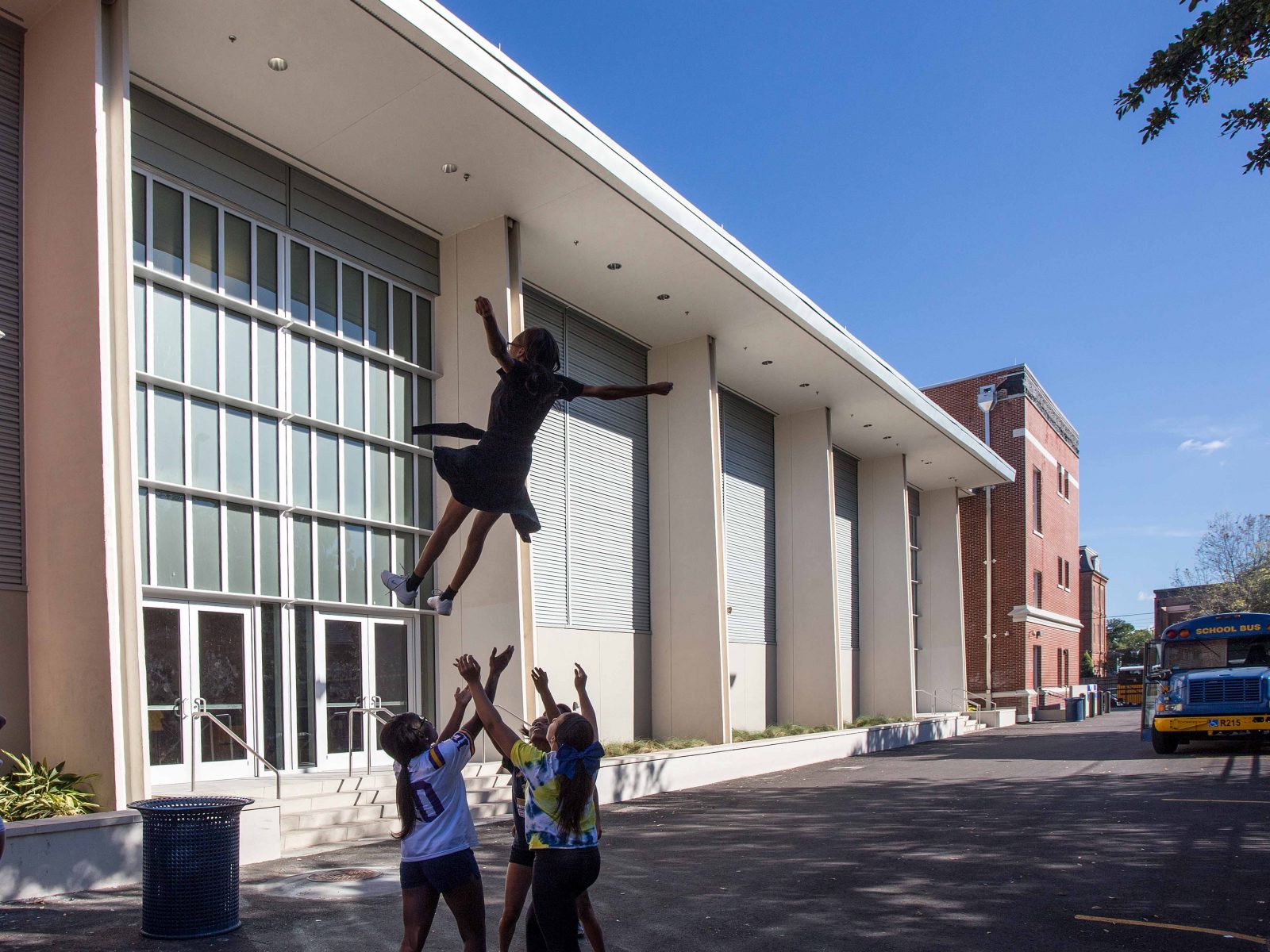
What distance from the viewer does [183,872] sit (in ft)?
26.1

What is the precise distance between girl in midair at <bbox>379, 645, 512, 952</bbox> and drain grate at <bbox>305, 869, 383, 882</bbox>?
5.21 m

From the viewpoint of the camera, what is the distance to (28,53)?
12508mm

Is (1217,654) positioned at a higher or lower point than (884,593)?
lower

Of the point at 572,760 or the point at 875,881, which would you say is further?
the point at 875,881

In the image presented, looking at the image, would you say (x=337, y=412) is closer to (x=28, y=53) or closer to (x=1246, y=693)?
(x=28, y=53)

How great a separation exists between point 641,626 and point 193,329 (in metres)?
11.8

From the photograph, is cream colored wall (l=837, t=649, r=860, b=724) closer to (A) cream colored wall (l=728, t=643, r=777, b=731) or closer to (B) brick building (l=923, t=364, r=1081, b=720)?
(A) cream colored wall (l=728, t=643, r=777, b=731)

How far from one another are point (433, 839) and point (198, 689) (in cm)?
952

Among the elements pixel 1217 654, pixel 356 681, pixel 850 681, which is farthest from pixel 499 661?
pixel 850 681

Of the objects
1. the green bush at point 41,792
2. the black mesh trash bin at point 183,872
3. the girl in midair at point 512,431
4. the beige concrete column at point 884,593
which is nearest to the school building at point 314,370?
the green bush at point 41,792

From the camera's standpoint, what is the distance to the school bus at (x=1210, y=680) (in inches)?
812

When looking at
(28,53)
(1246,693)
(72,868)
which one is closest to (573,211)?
(28,53)

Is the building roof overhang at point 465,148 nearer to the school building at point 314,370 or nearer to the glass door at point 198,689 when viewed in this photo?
the school building at point 314,370

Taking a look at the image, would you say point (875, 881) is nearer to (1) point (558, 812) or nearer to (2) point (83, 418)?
(1) point (558, 812)
